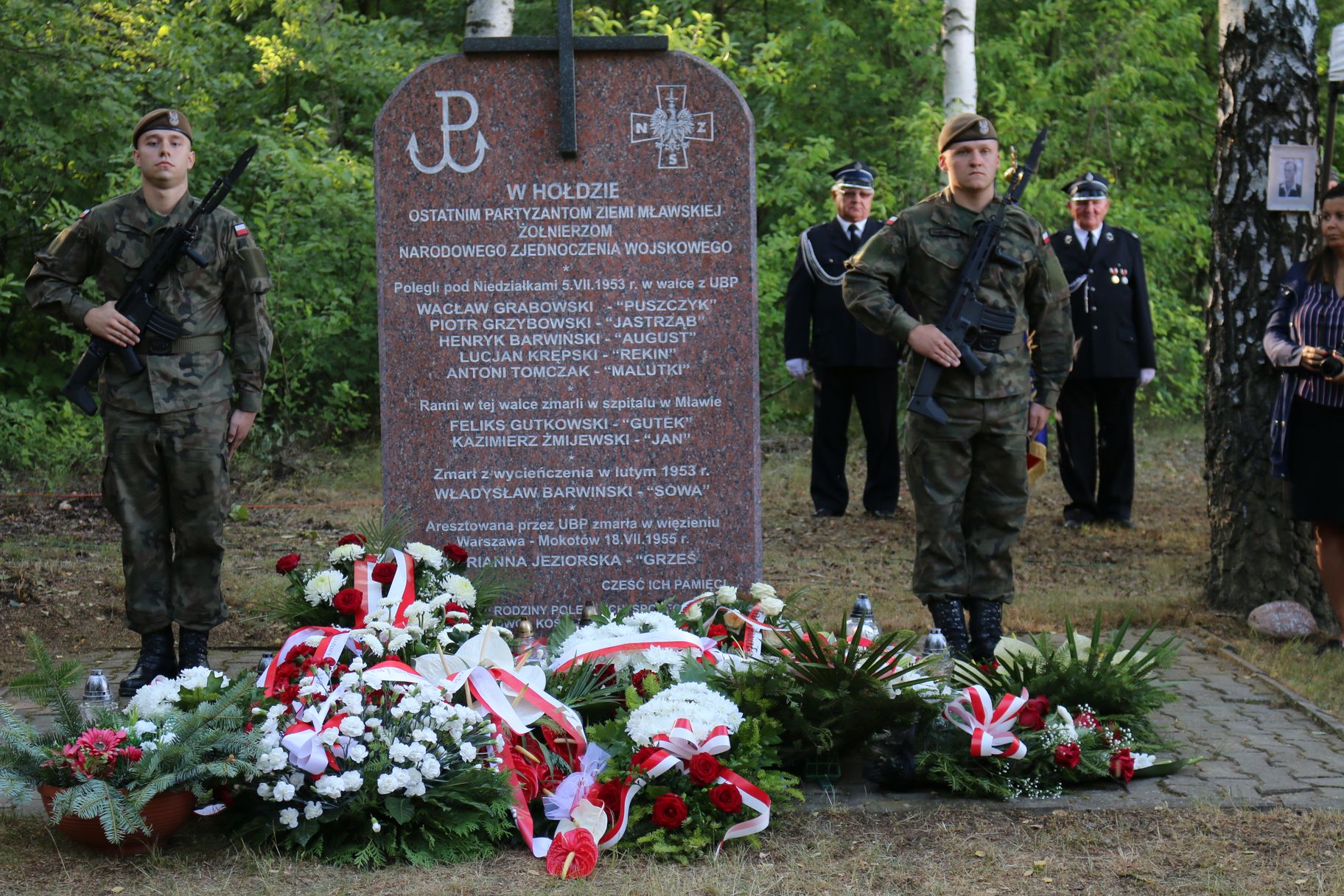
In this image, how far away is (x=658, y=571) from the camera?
5.64 meters

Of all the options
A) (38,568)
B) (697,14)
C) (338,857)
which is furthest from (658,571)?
(697,14)

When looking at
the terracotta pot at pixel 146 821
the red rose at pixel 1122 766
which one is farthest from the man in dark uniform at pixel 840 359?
the terracotta pot at pixel 146 821

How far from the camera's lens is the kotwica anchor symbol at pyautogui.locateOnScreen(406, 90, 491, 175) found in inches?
219

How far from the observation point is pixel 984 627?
18.2 feet

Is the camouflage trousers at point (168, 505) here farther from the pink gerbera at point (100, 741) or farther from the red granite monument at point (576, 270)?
the pink gerbera at point (100, 741)

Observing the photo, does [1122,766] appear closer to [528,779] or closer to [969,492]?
[969,492]

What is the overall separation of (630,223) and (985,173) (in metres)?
1.30

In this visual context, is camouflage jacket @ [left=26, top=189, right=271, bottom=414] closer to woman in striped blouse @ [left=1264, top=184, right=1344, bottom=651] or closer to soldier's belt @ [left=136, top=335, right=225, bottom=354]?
soldier's belt @ [left=136, top=335, right=225, bottom=354]

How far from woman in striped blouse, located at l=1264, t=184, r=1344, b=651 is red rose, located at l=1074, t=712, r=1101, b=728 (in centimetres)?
204

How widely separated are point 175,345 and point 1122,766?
345 centimetres

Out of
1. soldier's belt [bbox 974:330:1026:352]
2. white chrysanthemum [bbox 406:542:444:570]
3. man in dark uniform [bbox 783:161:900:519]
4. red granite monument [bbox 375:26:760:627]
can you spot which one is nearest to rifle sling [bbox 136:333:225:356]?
red granite monument [bbox 375:26:760:627]

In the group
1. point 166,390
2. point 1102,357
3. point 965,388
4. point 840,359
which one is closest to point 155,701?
point 166,390

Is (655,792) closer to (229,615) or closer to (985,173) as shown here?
(985,173)

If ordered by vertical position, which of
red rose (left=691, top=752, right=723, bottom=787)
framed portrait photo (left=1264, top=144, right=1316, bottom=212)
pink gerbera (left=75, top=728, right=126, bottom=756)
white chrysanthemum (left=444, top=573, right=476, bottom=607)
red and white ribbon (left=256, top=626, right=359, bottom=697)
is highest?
framed portrait photo (left=1264, top=144, right=1316, bottom=212)
